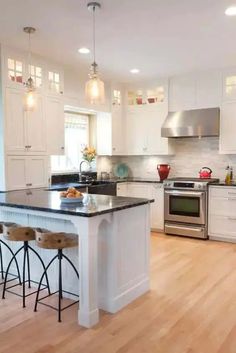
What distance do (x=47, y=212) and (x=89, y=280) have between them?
0.67 meters

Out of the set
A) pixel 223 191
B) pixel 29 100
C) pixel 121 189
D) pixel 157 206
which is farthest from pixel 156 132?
pixel 29 100

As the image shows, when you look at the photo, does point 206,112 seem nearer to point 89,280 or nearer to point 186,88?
point 186,88

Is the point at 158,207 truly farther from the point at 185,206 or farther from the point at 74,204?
the point at 74,204

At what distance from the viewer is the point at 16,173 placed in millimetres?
4148

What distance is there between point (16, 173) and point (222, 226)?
3183 mm

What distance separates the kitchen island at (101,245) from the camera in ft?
8.31

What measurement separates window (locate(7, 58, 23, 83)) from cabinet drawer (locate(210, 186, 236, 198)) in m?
3.25

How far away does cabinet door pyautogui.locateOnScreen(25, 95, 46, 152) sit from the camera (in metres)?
4.29

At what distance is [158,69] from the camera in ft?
16.8

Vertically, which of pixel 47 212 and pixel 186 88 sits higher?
pixel 186 88

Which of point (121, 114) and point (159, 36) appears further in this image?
point (121, 114)

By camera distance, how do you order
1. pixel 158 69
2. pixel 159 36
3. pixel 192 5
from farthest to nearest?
pixel 158 69, pixel 159 36, pixel 192 5

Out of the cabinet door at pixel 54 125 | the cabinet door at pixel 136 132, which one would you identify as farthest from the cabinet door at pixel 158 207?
the cabinet door at pixel 54 125

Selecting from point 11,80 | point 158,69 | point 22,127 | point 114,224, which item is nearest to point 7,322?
point 114,224
